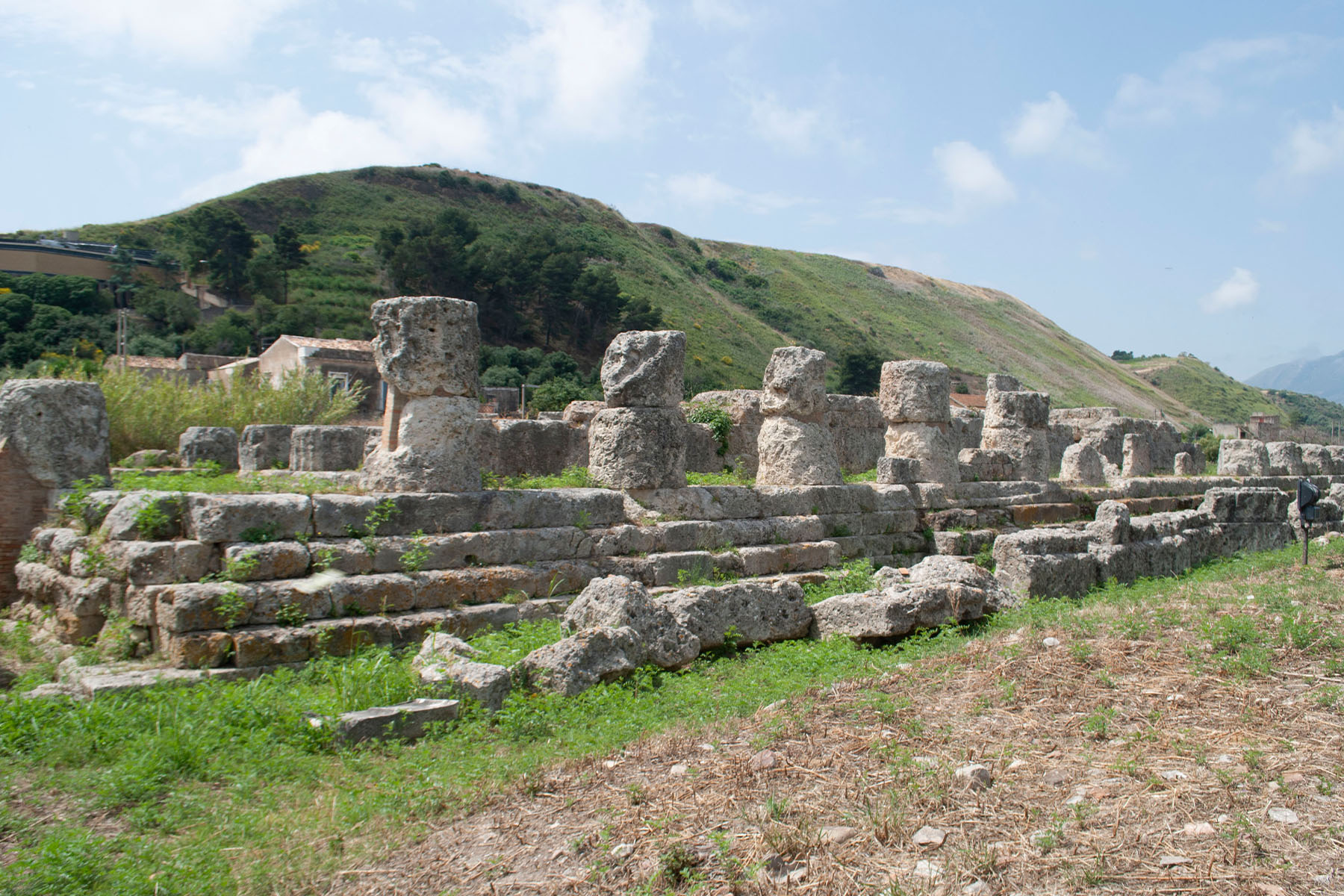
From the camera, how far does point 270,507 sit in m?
6.60

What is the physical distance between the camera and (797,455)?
34.2ft

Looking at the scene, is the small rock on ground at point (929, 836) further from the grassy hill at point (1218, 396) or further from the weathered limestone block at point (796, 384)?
the grassy hill at point (1218, 396)

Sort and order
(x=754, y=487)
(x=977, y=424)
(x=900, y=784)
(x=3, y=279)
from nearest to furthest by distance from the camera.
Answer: (x=900, y=784) < (x=754, y=487) < (x=977, y=424) < (x=3, y=279)

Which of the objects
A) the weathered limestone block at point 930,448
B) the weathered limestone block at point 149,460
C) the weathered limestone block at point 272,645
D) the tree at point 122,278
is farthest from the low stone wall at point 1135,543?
the tree at point 122,278

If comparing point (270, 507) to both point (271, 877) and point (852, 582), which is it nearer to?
point (271, 877)

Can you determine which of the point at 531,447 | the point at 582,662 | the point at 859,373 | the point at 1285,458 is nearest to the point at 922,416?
the point at 531,447

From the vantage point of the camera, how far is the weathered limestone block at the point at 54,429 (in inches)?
297

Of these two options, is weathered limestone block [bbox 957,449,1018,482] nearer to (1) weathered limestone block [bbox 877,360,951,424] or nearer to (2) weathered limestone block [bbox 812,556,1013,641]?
(1) weathered limestone block [bbox 877,360,951,424]

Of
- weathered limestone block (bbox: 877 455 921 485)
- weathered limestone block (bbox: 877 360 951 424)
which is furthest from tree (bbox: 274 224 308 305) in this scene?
weathered limestone block (bbox: 877 455 921 485)

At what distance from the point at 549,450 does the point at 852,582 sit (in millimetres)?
4349

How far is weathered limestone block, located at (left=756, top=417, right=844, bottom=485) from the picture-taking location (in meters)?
10.4

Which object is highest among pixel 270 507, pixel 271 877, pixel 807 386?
pixel 807 386

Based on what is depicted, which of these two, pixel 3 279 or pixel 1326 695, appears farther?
pixel 3 279

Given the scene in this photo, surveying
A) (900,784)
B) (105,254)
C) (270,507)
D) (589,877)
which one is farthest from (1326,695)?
(105,254)
